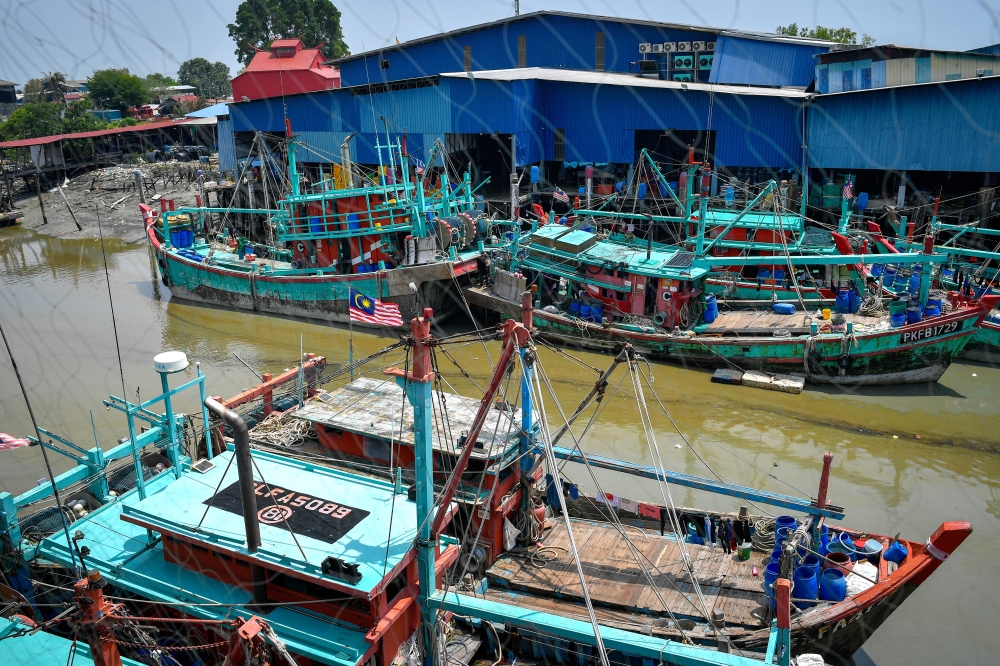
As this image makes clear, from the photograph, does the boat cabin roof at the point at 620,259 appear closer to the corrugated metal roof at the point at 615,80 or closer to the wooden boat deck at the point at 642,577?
the wooden boat deck at the point at 642,577

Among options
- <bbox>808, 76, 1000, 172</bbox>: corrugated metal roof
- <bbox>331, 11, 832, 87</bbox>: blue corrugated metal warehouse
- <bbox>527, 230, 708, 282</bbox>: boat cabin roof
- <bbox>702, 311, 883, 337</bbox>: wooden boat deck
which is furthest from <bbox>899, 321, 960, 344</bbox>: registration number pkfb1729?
<bbox>331, 11, 832, 87</bbox>: blue corrugated metal warehouse

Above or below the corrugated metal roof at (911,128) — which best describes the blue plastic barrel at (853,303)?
below

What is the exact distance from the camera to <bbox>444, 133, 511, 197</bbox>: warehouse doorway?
103 feet

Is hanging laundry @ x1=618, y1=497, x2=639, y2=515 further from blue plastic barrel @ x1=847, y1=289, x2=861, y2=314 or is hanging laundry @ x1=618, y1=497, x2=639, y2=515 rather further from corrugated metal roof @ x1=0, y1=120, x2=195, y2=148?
corrugated metal roof @ x1=0, y1=120, x2=195, y2=148

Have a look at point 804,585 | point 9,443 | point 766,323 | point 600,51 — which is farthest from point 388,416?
point 600,51

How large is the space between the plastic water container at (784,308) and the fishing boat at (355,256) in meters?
8.49

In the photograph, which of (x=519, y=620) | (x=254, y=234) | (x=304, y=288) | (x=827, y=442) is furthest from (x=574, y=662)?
(x=254, y=234)

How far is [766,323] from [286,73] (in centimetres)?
3323

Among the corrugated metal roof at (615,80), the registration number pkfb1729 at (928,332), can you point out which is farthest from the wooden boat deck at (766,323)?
the corrugated metal roof at (615,80)

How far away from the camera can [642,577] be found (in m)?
9.45

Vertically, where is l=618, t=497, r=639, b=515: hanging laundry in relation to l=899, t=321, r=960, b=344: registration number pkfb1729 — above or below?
below

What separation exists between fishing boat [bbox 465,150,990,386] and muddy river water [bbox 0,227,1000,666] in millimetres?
717

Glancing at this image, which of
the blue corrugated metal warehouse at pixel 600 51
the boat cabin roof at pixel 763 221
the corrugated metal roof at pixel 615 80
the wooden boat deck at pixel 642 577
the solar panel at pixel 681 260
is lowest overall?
the wooden boat deck at pixel 642 577

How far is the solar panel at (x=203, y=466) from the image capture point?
892cm
